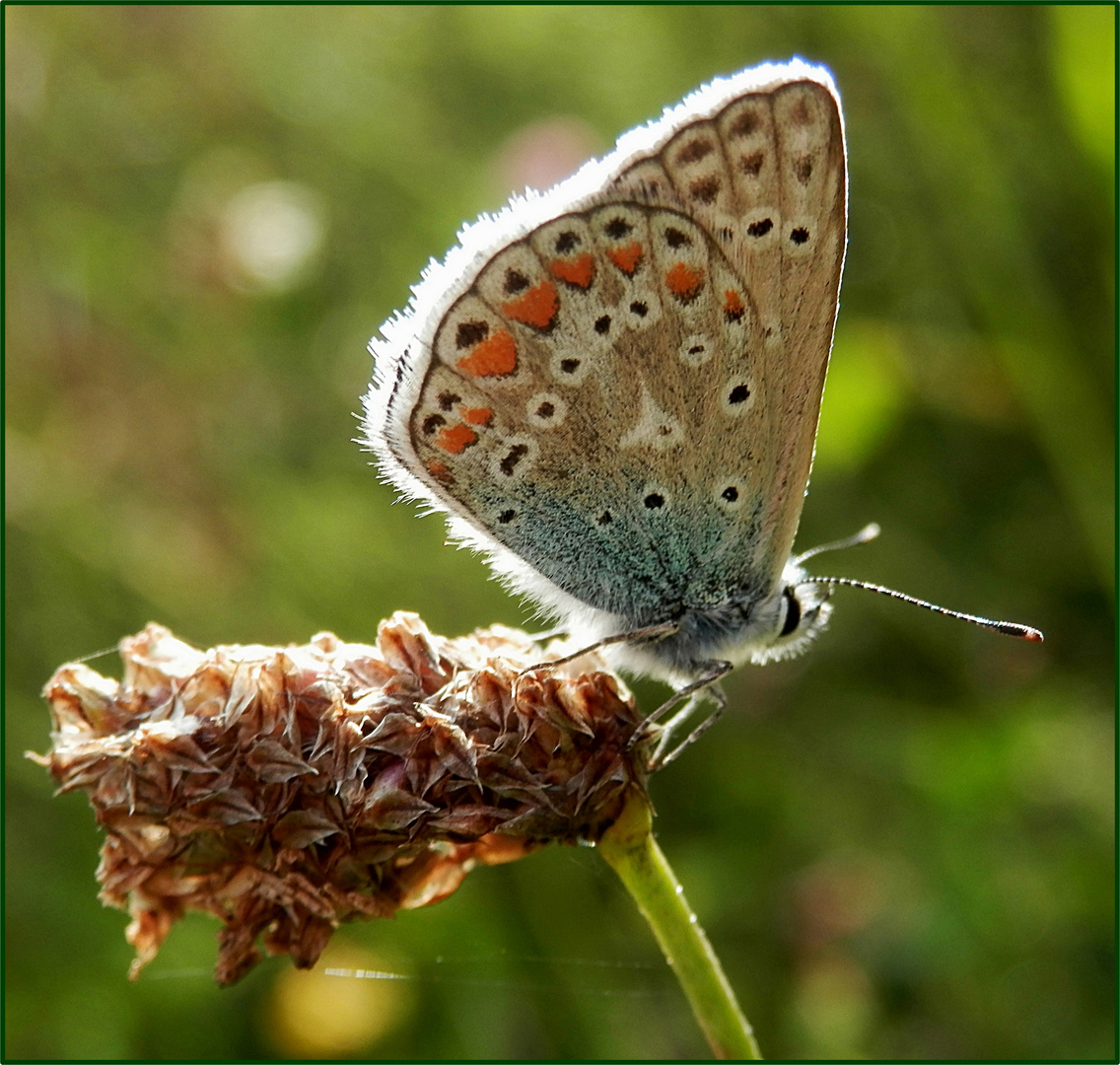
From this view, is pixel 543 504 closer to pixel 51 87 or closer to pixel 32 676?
pixel 32 676

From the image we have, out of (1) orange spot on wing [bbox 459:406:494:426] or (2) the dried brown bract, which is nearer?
(2) the dried brown bract

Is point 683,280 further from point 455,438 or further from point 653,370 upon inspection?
point 455,438

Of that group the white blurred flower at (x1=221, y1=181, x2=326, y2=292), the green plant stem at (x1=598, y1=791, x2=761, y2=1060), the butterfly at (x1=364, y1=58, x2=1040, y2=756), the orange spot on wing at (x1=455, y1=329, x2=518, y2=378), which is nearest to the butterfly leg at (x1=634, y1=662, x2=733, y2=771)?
the butterfly at (x1=364, y1=58, x2=1040, y2=756)

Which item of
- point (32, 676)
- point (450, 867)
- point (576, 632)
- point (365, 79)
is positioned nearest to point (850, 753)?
point (576, 632)

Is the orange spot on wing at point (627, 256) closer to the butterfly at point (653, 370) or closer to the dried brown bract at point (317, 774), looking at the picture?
the butterfly at point (653, 370)

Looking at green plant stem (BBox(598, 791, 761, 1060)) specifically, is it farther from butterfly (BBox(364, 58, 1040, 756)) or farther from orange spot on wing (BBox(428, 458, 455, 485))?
orange spot on wing (BBox(428, 458, 455, 485))

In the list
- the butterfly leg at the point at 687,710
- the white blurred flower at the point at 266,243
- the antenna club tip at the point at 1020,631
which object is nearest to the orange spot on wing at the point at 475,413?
the butterfly leg at the point at 687,710
